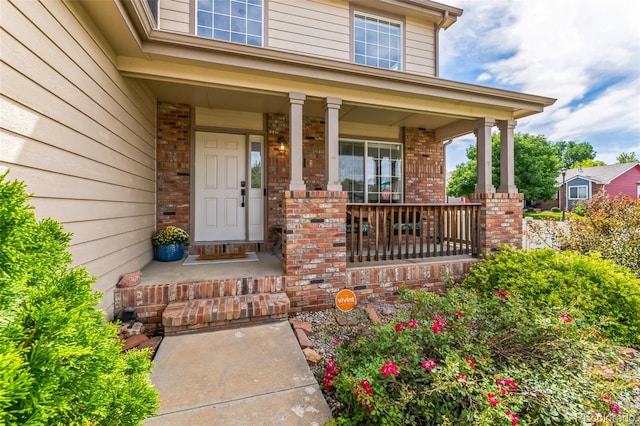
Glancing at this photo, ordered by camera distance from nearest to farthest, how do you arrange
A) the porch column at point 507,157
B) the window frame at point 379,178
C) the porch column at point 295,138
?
the porch column at point 295,138 → the porch column at point 507,157 → the window frame at point 379,178

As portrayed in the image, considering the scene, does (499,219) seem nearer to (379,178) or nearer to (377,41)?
(379,178)

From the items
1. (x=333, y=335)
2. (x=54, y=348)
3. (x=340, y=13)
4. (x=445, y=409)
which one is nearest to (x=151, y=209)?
(x=333, y=335)

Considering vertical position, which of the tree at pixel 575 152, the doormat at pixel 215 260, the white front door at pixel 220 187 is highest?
the tree at pixel 575 152

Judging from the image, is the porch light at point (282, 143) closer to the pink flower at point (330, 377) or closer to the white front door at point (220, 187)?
Answer: the white front door at point (220, 187)

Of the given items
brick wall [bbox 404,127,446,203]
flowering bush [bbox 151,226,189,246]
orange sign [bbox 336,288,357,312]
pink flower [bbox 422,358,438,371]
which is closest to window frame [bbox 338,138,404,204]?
brick wall [bbox 404,127,446,203]

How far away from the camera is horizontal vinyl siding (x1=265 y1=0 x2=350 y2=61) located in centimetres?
455

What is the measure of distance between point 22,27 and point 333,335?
125 inches

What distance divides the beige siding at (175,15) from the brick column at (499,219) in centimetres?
530

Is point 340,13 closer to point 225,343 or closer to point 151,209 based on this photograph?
point 151,209

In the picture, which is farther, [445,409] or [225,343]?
[225,343]

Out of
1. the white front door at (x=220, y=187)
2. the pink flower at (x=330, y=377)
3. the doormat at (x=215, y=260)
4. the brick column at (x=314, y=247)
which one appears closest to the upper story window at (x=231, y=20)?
the white front door at (x=220, y=187)

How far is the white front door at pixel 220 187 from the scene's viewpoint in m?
4.60

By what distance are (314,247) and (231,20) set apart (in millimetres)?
3934

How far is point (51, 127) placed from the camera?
6.16 ft
